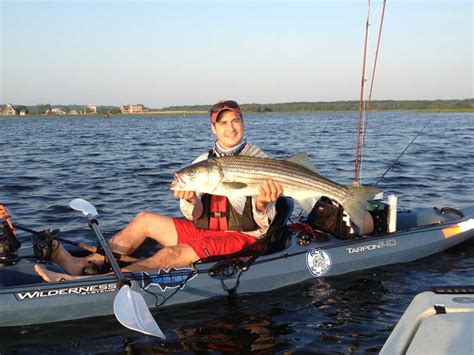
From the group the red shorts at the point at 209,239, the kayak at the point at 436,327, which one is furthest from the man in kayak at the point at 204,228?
the kayak at the point at 436,327

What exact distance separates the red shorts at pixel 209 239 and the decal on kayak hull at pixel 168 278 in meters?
0.29

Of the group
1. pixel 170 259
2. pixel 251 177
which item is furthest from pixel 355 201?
pixel 170 259

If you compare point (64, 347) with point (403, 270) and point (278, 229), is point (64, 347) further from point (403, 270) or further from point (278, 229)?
point (403, 270)

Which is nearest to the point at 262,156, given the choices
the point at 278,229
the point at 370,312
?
the point at 278,229

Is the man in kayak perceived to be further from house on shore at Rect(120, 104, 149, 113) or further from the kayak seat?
house on shore at Rect(120, 104, 149, 113)

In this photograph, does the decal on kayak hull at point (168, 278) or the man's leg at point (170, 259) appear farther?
the man's leg at point (170, 259)

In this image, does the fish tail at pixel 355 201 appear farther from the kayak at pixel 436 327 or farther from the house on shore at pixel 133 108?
the house on shore at pixel 133 108

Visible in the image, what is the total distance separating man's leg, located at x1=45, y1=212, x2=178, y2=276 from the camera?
19.9ft

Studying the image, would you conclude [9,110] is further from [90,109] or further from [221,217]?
[221,217]

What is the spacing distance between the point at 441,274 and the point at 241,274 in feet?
9.64

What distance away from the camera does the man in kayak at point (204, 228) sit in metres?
5.71

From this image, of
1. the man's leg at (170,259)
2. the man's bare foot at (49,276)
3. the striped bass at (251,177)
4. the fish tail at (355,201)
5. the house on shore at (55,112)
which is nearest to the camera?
the striped bass at (251,177)

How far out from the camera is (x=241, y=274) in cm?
605

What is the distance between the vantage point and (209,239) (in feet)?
19.4
